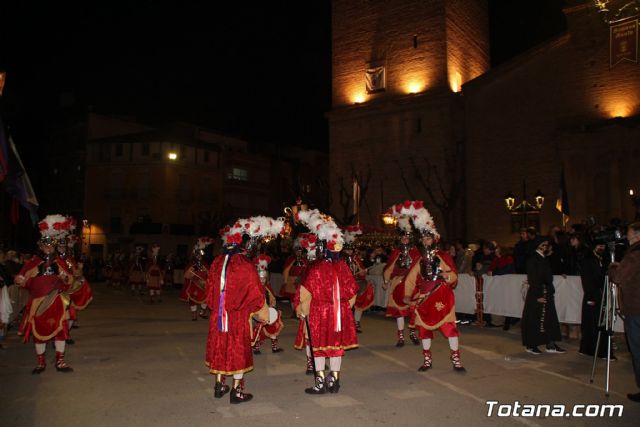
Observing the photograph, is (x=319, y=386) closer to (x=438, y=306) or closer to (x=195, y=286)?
(x=438, y=306)

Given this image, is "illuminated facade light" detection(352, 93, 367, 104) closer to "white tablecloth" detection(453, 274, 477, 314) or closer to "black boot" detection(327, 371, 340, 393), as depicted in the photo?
"white tablecloth" detection(453, 274, 477, 314)

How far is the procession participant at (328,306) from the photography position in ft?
23.7

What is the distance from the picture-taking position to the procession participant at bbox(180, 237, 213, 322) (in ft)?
49.0

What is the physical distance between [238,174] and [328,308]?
5308cm

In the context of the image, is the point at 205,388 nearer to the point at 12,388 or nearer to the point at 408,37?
the point at 12,388

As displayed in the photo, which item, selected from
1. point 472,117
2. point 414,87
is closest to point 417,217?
point 472,117

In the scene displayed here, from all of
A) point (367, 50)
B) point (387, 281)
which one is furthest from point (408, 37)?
point (387, 281)

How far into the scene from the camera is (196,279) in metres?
15.1

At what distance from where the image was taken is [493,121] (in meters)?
31.8

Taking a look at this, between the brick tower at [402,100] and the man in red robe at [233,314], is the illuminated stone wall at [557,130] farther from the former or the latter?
the man in red robe at [233,314]

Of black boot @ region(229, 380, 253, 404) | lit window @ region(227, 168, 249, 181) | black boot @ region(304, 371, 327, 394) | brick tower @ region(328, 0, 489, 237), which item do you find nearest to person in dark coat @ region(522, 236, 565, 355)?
black boot @ region(304, 371, 327, 394)

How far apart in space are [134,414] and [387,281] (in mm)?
5961

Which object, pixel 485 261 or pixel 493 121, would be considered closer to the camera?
pixel 485 261

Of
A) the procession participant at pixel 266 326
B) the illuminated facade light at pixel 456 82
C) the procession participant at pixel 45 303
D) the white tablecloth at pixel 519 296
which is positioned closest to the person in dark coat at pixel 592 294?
the white tablecloth at pixel 519 296
